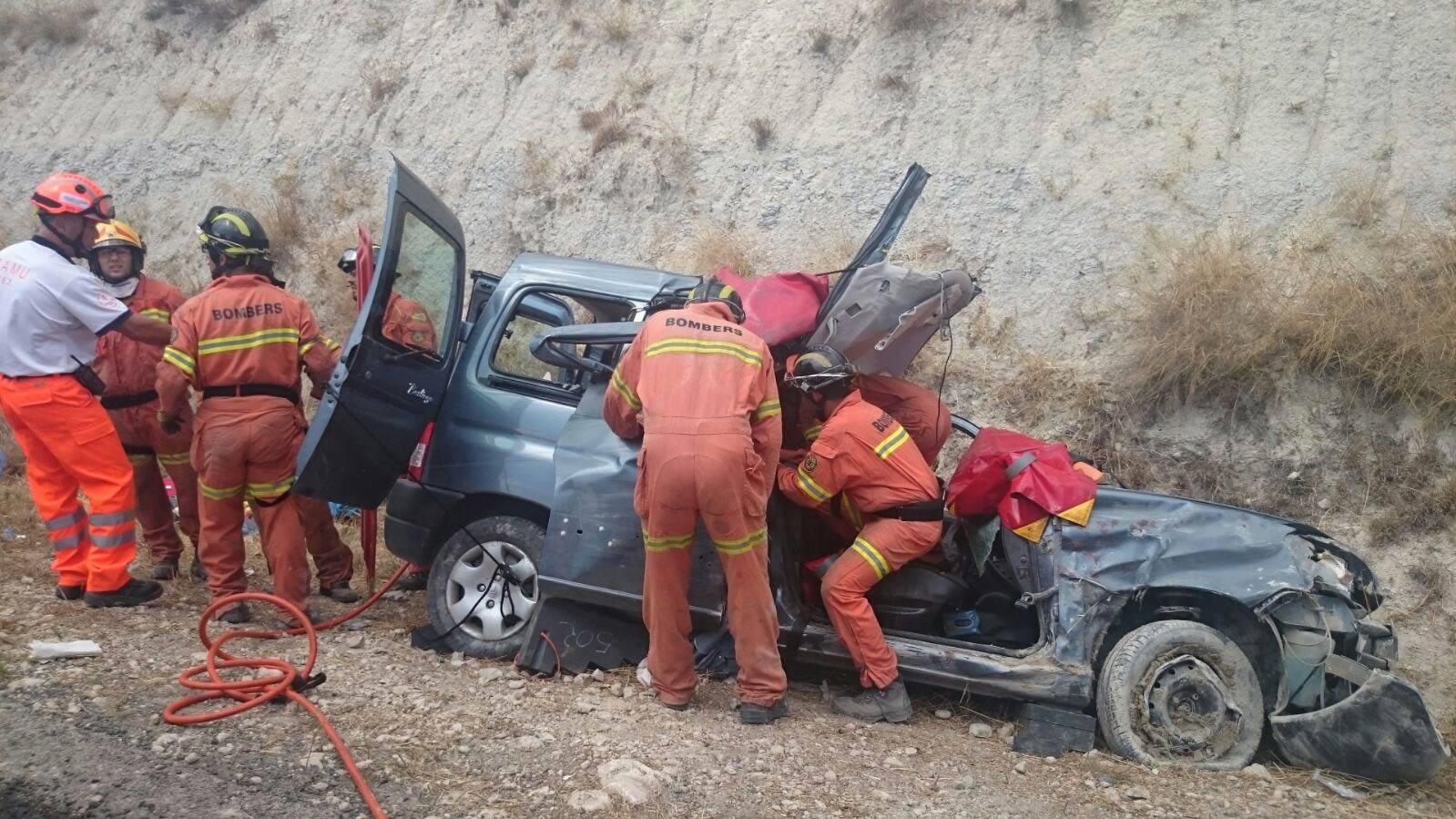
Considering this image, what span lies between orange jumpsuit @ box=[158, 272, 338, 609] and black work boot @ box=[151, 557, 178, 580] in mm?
1028

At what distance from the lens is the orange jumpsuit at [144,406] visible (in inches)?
223

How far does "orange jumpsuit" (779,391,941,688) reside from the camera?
429 cm

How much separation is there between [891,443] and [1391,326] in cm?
446

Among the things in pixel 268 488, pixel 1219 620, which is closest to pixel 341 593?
pixel 268 488

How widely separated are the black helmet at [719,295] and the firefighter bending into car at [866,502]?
0.36 metres

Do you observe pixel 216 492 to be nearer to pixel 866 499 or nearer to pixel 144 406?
pixel 144 406

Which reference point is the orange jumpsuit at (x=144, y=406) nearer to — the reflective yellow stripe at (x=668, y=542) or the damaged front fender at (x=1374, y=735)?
the reflective yellow stripe at (x=668, y=542)

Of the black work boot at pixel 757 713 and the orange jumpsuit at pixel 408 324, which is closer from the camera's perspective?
the black work boot at pixel 757 713

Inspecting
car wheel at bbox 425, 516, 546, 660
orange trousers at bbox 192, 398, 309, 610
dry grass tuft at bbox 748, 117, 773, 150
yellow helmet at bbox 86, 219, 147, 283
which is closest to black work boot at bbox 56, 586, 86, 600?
orange trousers at bbox 192, 398, 309, 610

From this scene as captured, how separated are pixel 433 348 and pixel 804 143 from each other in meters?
6.07

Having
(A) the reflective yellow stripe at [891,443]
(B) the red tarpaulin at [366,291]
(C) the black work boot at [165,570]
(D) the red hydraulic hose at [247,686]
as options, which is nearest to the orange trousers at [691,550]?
(A) the reflective yellow stripe at [891,443]

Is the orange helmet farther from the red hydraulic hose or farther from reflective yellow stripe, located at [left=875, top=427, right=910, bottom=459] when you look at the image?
reflective yellow stripe, located at [left=875, top=427, right=910, bottom=459]

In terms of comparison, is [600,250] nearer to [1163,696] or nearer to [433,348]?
[433,348]

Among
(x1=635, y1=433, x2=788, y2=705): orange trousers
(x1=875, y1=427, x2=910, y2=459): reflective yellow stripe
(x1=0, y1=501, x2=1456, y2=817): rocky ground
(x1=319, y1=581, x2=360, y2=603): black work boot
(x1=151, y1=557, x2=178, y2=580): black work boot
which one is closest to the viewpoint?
(x1=0, y1=501, x2=1456, y2=817): rocky ground
